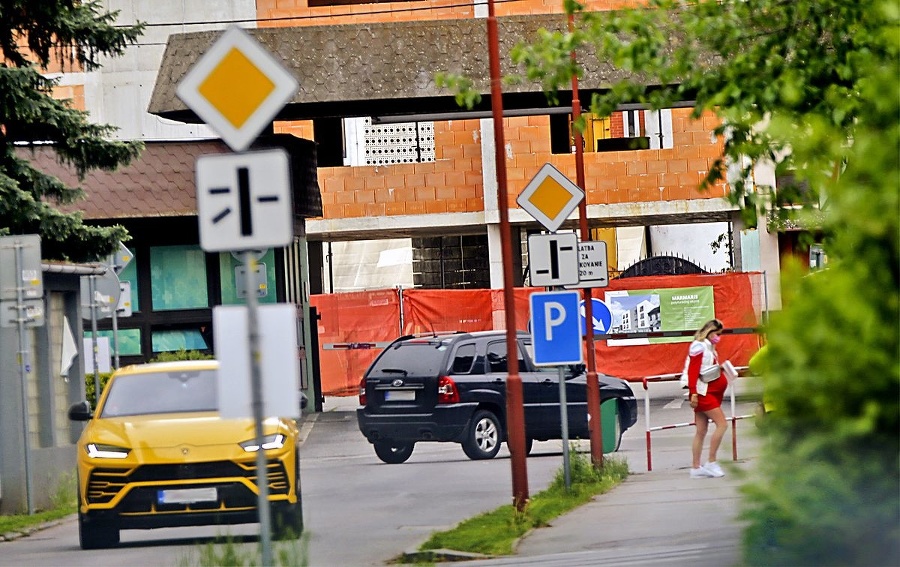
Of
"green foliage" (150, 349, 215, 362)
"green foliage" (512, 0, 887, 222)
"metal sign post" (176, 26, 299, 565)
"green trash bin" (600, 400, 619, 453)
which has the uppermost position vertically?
"green foliage" (512, 0, 887, 222)

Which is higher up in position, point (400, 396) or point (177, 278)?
point (177, 278)

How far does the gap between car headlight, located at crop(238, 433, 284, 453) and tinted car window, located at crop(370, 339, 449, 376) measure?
321 inches

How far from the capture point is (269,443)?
1375cm

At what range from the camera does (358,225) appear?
129 feet

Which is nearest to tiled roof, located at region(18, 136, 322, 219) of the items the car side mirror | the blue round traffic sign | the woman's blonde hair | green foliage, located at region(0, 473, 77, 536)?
the blue round traffic sign

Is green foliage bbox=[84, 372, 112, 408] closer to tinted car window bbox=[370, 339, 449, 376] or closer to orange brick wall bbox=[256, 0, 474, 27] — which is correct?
tinted car window bbox=[370, 339, 449, 376]

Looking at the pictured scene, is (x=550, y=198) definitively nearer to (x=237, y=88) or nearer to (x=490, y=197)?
(x=237, y=88)

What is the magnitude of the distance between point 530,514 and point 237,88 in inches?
261

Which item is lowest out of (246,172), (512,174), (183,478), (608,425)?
(608,425)

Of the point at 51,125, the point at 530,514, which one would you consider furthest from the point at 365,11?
the point at 530,514

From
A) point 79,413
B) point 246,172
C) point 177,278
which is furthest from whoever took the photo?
point 177,278

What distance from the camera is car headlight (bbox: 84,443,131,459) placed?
1373 centimetres

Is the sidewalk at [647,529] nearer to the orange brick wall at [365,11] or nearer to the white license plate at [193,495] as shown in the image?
the white license plate at [193,495]

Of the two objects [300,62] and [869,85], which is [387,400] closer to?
[300,62]
